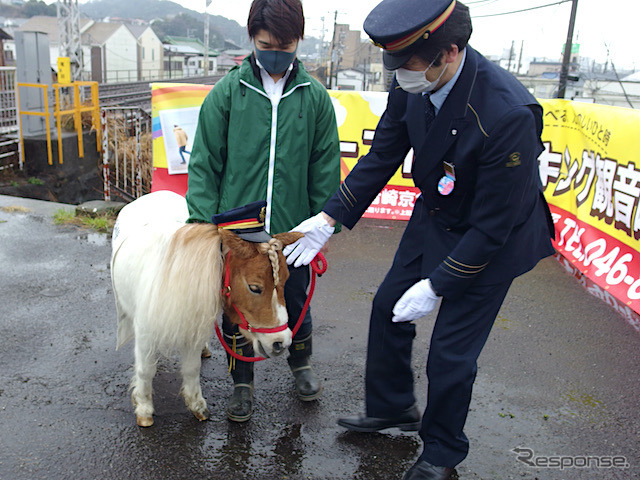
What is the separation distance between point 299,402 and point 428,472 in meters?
1.01

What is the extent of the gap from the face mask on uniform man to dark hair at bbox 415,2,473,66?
0.86m

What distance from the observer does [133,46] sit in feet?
263

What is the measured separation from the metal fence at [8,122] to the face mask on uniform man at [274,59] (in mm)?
8858

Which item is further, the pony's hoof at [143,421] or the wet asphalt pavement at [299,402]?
the pony's hoof at [143,421]

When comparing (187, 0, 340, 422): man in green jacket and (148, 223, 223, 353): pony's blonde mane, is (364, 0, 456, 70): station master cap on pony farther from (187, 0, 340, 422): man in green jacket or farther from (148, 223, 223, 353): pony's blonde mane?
(148, 223, 223, 353): pony's blonde mane

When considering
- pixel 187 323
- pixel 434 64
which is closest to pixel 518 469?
pixel 187 323

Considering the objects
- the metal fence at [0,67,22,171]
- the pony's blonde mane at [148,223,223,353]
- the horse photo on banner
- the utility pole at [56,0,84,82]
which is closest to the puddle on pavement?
the horse photo on banner

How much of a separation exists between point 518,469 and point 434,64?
213cm

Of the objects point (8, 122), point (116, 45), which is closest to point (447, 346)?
point (8, 122)

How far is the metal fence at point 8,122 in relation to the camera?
10.1 m

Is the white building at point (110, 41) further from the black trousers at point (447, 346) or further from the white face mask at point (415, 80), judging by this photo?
the white face mask at point (415, 80)

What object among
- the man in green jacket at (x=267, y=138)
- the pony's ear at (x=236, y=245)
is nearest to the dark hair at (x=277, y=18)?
the man in green jacket at (x=267, y=138)

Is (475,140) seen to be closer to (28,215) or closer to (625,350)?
(625,350)

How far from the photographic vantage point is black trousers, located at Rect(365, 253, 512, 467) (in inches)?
97.0
